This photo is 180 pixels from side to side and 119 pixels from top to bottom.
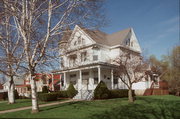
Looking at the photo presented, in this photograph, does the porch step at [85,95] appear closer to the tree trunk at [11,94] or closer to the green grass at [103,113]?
the green grass at [103,113]

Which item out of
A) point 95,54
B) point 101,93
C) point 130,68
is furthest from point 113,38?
point 101,93

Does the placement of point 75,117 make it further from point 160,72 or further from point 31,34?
point 160,72

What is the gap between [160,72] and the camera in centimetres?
3158

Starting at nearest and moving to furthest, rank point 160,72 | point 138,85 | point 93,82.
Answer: point 93,82, point 138,85, point 160,72

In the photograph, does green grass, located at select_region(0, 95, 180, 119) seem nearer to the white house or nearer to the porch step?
the porch step

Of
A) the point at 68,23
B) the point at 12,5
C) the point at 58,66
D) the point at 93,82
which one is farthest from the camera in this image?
the point at 93,82

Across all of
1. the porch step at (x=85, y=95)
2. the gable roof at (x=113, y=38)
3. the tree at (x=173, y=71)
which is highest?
the gable roof at (x=113, y=38)

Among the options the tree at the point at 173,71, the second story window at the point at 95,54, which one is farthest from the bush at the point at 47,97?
the tree at the point at 173,71

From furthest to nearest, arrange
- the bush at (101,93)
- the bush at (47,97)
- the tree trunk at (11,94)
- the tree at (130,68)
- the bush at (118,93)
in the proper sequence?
the bush at (118,93) < the tree trunk at (11,94) < the bush at (47,97) < the bush at (101,93) < the tree at (130,68)

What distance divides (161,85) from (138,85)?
10185 mm

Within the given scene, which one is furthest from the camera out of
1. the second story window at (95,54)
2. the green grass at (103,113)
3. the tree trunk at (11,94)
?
the second story window at (95,54)

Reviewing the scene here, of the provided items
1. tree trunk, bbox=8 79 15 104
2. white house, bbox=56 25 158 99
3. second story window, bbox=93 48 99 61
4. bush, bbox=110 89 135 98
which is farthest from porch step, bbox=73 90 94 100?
tree trunk, bbox=8 79 15 104

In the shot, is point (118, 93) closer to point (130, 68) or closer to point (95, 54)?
point (130, 68)

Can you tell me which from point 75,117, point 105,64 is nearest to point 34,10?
point 75,117
